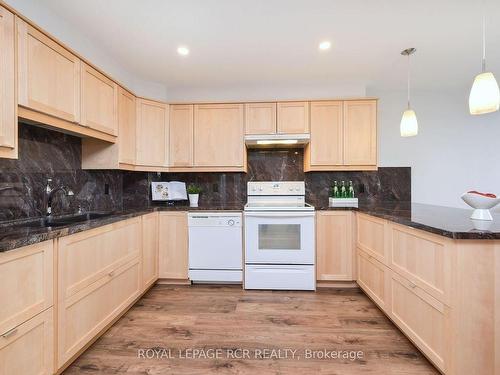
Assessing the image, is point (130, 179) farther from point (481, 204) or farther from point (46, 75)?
point (481, 204)

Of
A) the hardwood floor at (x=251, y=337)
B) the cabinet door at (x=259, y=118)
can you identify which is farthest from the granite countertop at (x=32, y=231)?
the cabinet door at (x=259, y=118)

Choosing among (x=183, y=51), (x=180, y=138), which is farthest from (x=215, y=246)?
(x=183, y=51)

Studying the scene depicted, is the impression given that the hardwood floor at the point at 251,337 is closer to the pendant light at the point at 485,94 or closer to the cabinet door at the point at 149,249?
the cabinet door at the point at 149,249

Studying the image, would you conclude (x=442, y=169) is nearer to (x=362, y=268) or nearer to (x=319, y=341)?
(x=362, y=268)

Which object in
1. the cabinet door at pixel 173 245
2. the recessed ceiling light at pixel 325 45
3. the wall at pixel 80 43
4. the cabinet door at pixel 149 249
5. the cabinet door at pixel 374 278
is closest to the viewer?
the wall at pixel 80 43

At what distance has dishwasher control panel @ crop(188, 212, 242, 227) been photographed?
2729 millimetres

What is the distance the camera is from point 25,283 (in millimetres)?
1205

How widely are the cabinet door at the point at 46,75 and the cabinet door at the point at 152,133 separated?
93cm

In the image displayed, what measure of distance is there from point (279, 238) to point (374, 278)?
3.14ft

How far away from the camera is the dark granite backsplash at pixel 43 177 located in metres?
1.73

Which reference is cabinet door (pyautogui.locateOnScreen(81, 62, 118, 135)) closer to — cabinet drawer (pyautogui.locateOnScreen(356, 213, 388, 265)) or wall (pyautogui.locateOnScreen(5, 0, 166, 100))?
wall (pyautogui.locateOnScreen(5, 0, 166, 100))

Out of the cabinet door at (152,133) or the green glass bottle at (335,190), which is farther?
the green glass bottle at (335,190)

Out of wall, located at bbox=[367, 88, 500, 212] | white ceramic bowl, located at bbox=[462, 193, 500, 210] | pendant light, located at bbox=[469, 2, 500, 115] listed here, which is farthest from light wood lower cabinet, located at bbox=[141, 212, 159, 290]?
wall, located at bbox=[367, 88, 500, 212]

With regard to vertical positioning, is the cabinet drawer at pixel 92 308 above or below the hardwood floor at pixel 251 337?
above
